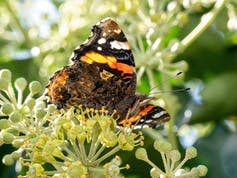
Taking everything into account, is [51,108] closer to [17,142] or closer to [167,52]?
[17,142]

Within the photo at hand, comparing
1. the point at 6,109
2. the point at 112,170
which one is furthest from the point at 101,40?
the point at 112,170

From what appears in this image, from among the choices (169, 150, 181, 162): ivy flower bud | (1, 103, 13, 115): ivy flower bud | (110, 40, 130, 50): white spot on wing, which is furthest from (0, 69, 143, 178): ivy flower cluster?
(110, 40, 130, 50): white spot on wing

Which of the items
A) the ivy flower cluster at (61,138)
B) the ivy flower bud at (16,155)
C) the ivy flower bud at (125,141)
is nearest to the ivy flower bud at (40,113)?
the ivy flower cluster at (61,138)

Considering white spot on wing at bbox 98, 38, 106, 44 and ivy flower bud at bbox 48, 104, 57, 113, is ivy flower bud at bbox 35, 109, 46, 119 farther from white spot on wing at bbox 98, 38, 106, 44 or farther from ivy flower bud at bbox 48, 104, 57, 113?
white spot on wing at bbox 98, 38, 106, 44

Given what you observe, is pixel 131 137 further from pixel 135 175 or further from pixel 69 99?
pixel 135 175

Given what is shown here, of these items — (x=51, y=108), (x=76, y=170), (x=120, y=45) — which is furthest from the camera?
(x=120, y=45)

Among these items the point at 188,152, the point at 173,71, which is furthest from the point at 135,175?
the point at 188,152

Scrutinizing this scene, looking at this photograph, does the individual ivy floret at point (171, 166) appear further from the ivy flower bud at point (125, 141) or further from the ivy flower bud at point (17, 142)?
the ivy flower bud at point (17, 142)

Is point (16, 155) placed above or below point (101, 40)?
below
